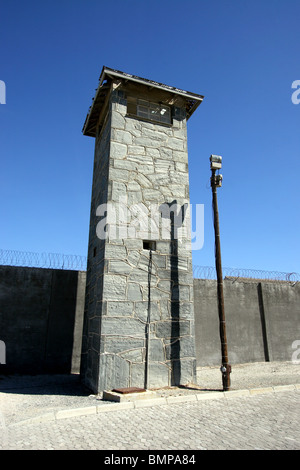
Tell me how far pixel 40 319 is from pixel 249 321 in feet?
21.6

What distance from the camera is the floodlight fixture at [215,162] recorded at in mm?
7004

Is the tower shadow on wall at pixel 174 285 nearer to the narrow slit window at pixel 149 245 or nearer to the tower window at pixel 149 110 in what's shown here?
Answer: the narrow slit window at pixel 149 245

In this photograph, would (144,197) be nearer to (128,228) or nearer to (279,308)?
(128,228)

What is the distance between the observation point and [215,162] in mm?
7035

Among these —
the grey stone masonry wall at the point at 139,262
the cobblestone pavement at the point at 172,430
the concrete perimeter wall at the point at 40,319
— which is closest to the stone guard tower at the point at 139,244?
the grey stone masonry wall at the point at 139,262

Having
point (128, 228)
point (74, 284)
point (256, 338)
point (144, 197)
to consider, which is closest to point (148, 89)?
point (144, 197)

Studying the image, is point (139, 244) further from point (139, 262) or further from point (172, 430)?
point (172, 430)

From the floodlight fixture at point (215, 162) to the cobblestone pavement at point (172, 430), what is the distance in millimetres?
4760

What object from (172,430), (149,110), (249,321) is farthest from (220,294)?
(149,110)

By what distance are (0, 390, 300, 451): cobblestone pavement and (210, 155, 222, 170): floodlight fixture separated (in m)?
4.76

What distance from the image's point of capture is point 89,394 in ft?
18.0

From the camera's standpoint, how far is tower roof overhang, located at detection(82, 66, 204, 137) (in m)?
7.33

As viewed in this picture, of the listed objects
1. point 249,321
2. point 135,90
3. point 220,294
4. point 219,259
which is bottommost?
point 249,321

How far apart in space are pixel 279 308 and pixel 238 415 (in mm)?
7543
